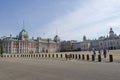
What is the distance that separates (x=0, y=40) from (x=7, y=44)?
7896mm

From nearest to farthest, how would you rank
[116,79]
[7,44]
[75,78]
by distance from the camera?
[116,79], [75,78], [7,44]

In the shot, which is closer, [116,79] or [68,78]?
[116,79]

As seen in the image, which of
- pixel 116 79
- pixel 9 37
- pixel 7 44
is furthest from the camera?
pixel 9 37

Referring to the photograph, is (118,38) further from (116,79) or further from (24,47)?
(116,79)

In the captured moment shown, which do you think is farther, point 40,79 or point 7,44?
point 7,44

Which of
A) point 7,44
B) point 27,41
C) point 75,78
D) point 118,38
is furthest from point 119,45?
point 75,78

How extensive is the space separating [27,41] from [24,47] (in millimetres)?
6306

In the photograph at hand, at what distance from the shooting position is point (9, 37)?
188125 mm

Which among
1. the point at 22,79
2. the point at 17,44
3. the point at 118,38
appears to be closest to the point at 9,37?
the point at 17,44

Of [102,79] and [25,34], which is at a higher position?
[25,34]

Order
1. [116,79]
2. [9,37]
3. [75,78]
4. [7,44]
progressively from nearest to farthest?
1. [116,79]
2. [75,78]
3. [7,44]
4. [9,37]

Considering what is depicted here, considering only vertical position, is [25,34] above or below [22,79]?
above

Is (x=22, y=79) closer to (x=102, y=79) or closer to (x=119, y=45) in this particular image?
(x=102, y=79)

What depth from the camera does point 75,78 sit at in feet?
40.3
